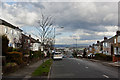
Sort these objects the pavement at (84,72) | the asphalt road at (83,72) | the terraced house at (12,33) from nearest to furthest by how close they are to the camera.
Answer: the pavement at (84,72) < the asphalt road at (83,72) < the terraced house at (12,33)

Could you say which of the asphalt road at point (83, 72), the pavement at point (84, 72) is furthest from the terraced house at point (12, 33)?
the pavement at point (84, 72)

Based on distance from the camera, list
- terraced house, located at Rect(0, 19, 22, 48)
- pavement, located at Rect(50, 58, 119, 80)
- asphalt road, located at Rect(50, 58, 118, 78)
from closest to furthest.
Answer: pavement, located at Rect(50, 58, 119, 80) < asphalt road, located at Rect(50, 58, 118, 78) < terraced house, located at Rect(0, 19, 22, 48)

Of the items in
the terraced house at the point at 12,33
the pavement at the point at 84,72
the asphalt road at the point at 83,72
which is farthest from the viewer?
the terraced house at the point at 12,33

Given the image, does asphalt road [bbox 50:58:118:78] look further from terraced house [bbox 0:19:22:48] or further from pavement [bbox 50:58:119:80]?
terraced house [bbox 0:19:22:48]

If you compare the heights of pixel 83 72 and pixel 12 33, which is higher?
pixel 12 33

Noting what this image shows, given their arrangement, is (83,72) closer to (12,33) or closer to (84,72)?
(84,72)

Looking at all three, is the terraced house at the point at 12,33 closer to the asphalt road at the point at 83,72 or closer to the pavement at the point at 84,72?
the asphalt road at the point at 83,72

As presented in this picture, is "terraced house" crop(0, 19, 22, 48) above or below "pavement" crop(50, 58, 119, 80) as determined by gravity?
above

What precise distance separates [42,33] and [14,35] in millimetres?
20540

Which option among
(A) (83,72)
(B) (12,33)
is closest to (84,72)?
(A) (83,72)

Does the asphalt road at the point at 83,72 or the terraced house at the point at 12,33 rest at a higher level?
the terraced house at the point at 12,33

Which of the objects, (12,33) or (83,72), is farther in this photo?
(12,33)

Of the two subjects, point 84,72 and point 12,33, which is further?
point 12,33

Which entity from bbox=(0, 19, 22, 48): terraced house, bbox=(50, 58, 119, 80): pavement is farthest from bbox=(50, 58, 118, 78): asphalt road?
bbox=(0, 19, 22, 48): terraced house
